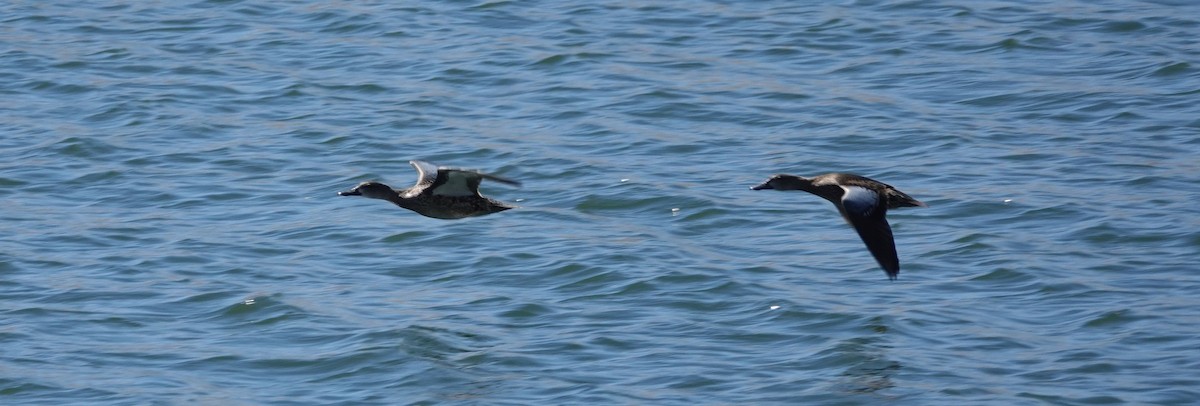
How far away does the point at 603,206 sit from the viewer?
13.0 m

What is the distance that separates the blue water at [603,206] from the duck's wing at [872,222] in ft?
2.26

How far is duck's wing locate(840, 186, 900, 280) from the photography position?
31.8 ft

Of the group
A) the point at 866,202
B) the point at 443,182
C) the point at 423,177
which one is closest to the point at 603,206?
the point at 423,177

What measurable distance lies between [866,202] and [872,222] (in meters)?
0.25

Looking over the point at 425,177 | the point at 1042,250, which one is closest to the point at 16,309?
the point at 425,177

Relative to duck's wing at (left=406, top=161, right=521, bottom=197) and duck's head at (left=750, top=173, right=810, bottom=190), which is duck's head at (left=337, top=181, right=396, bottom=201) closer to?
duck's wing at (left=406, top=161, right=521, bottom=197)

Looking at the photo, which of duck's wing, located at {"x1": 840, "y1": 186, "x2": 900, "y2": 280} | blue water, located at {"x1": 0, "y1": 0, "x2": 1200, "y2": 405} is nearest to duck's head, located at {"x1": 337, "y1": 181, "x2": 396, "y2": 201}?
blue water, located at {"x1": 0, "y1": 0, "x2": 1200, "y2": 405}

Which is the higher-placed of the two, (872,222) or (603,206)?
(872,222)

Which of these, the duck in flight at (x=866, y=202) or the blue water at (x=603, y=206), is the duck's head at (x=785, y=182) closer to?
the duck in flight at (x=866, y=202)

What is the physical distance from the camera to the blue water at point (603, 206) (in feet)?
33.2

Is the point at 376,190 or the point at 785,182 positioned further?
the point at 376,190

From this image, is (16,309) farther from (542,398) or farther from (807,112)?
(807,112)

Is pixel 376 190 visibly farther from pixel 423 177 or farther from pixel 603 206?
pixel 603 206

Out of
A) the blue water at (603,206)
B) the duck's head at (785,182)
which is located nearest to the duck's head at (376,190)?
the blue water at (603,206)
